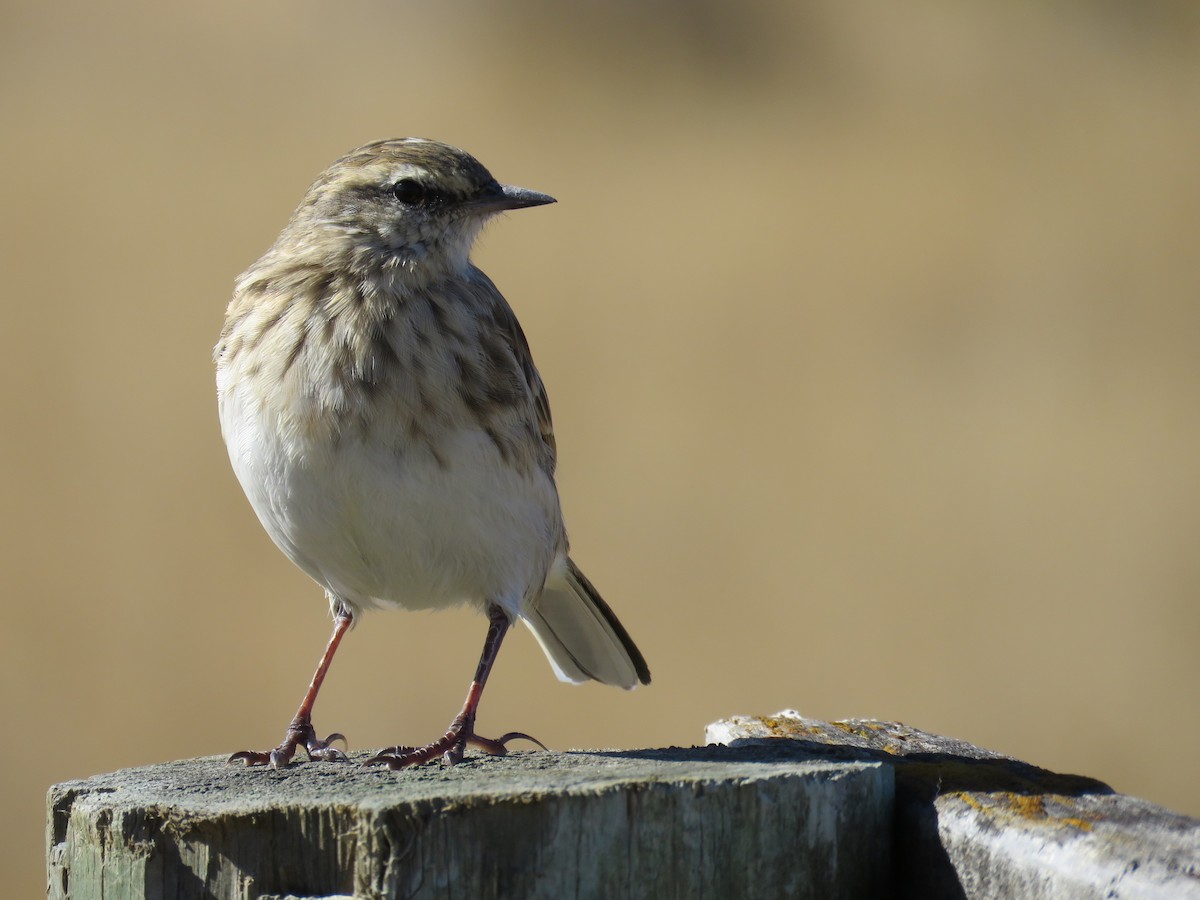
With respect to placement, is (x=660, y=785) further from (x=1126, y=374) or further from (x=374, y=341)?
(x=1126, y=374)

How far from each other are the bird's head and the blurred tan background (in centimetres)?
438

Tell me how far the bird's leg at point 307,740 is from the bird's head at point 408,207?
1.03 metres

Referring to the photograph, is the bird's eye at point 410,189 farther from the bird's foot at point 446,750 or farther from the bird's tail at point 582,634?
the bird's foot at point 446,750

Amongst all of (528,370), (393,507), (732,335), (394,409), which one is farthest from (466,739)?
(732,335)

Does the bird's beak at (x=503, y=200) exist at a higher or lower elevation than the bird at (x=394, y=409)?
higher

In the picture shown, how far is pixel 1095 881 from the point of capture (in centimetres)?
193

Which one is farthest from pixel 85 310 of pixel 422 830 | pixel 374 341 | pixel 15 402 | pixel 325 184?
pixel 422 830

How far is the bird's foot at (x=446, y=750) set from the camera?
292 cm

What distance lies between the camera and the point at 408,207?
3867 mm

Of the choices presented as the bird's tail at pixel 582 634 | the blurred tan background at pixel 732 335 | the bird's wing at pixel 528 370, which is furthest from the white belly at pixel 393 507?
the blurred tan background at pixel 732 335

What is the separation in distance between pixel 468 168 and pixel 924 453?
Result: 5544 mm

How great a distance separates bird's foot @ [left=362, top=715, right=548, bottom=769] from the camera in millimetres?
2924

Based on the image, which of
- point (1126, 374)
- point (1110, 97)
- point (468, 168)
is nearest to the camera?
point (468, 168)

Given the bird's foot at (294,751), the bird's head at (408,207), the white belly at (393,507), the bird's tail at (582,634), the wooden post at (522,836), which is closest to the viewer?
the wooden post at (522,836)
